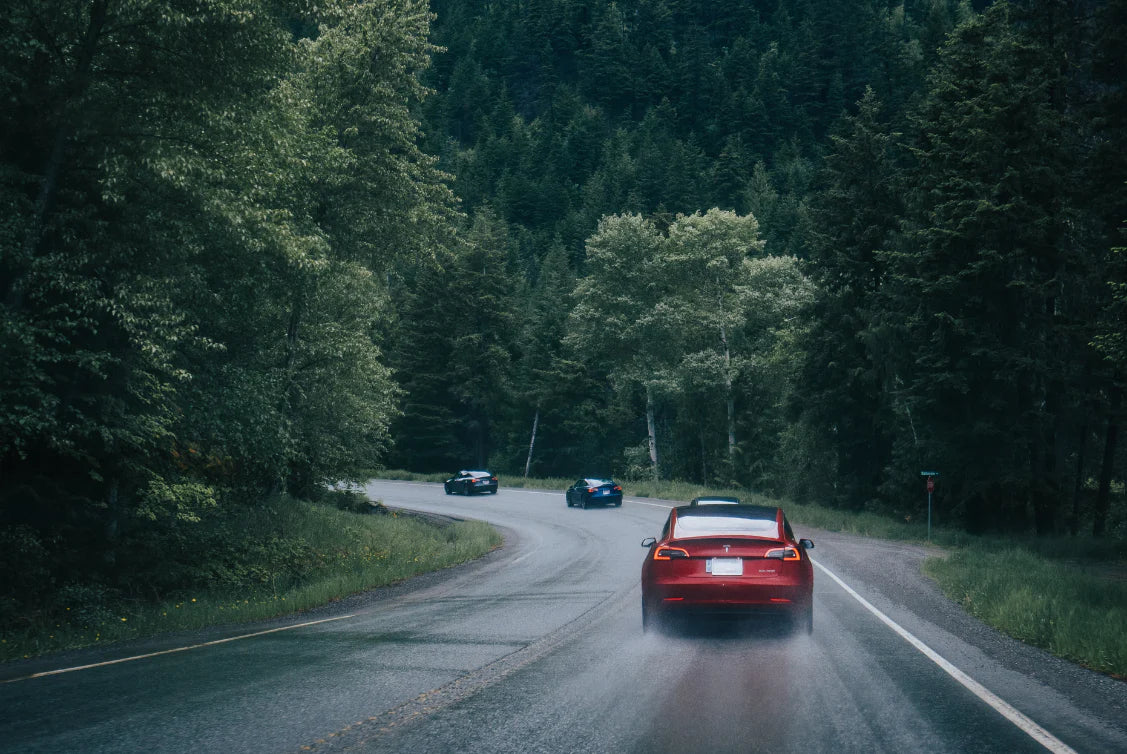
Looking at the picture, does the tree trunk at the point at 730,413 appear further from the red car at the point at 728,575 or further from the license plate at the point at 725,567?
the license plate at the point at 725,567

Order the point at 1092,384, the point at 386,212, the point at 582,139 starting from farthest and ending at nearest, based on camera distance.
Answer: the point at 582,139 → the point at 1092,384 → the point at 386,212

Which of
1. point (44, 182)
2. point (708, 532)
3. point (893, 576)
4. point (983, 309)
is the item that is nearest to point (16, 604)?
point (44, 182)

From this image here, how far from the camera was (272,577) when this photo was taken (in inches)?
675

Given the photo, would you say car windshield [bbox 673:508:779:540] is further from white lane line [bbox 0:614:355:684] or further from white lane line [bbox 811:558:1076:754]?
white lane line [bbox 0:614:355:684]

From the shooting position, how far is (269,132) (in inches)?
603

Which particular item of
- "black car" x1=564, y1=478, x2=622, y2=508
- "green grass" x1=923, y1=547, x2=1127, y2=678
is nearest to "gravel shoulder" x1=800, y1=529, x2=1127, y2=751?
"green grass" x1=923, y1=547, x2=1127, y2=678

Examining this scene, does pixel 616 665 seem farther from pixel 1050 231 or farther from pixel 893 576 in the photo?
pixel 1050 231

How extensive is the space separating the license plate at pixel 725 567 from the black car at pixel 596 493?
97.3 ft

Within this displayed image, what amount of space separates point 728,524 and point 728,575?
836 mm

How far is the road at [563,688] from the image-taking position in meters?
5.86

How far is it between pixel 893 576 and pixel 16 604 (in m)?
15.2

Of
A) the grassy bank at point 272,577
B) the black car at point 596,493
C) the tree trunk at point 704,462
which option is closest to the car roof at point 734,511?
the grassy bank at point 272,577

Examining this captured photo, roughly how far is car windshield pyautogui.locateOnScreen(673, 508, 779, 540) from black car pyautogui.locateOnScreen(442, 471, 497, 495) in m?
38.7

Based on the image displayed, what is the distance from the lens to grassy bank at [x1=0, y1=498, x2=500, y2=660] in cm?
1202
